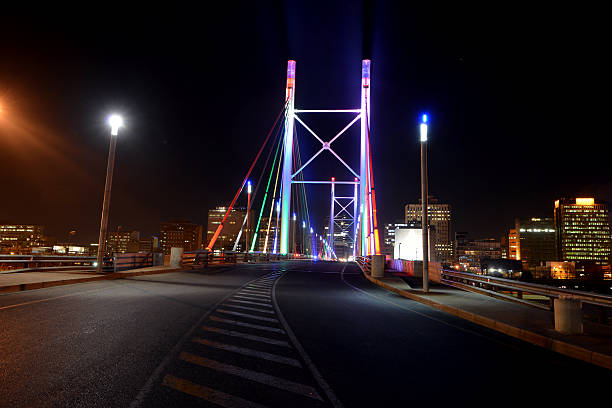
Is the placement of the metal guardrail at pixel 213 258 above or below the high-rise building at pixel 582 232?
below

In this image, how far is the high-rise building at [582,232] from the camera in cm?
19012

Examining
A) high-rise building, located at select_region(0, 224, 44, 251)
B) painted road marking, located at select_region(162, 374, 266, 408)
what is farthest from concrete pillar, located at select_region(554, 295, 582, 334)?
high-rise building, located at select_region(0, 224, 44, 251)

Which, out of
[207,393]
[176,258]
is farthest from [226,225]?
[207,393]

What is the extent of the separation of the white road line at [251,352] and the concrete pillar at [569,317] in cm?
530

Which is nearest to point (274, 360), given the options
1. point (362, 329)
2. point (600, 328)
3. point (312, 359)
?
point (312, 359)

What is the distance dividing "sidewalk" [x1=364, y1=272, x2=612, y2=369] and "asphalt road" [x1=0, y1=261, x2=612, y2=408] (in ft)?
1.10

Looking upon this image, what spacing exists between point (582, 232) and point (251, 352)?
226 m

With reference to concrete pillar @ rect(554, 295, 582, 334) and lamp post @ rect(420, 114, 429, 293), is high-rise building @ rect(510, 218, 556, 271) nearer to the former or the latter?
lamp post @ rect(420, 114, 429, 293)

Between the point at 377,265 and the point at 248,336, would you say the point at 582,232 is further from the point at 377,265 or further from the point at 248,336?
the point at 248,336

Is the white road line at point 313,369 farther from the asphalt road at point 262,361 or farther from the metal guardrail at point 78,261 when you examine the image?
the metal guardrail at point 78,261

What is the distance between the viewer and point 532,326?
8242 millimetres

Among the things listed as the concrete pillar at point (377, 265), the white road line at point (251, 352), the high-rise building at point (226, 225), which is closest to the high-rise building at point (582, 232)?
the high-rise building at point (226, 225)

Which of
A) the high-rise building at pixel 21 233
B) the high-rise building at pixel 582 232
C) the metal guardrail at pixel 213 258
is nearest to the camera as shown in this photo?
the metal guardrail at pixel 213 258

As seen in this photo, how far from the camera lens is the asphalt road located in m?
4.23
